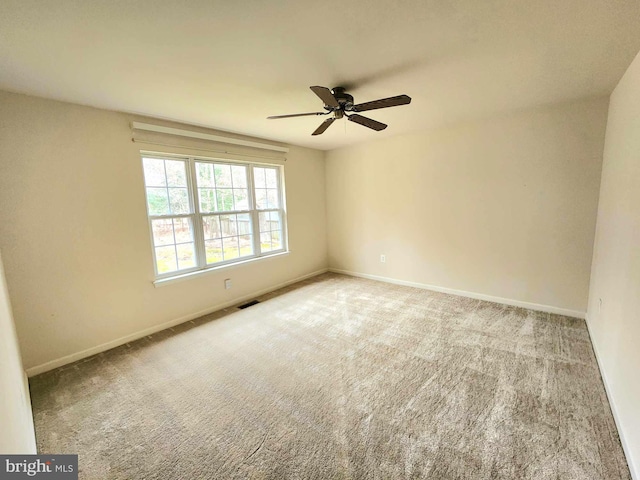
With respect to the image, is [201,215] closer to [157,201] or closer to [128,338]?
[157,201]

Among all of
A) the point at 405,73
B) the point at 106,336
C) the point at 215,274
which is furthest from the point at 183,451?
the point at 405,73

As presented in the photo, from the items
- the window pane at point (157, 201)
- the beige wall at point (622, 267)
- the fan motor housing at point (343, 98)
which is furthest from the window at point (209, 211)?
the beige wall at point (622, 267)

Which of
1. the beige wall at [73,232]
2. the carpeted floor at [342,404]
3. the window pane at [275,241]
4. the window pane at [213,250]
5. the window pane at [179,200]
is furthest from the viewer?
the window pane at [275,241]

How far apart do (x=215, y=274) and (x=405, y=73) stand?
9.97 feet

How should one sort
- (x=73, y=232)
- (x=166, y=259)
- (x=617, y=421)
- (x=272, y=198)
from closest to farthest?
(x=617, y=421), (x=73, y=232), (x=166, y=259), (x=272, y=198)

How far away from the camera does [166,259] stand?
321 cm

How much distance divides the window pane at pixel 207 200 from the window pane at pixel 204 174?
8cm

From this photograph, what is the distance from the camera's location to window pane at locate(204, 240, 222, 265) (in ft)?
11.7

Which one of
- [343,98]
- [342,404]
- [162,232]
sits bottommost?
[342,404]

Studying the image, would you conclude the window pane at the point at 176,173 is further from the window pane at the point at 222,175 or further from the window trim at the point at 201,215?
the window pane at the point at 222,175

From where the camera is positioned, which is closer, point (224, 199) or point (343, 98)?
point (343, 98)

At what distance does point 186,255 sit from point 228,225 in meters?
0.68

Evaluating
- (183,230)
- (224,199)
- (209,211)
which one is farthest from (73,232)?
(224,199)

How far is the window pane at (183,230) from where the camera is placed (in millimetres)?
3249
